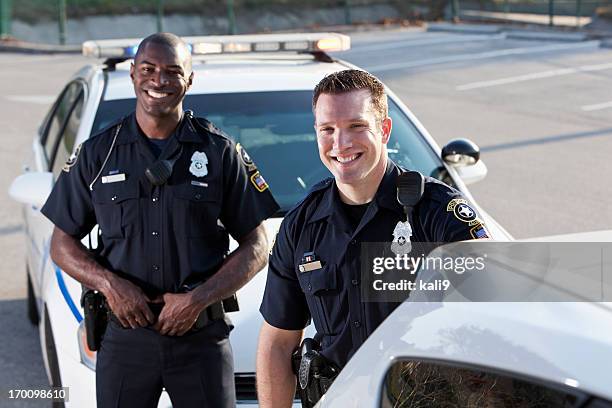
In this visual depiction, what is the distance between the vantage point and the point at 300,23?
28.1 meters

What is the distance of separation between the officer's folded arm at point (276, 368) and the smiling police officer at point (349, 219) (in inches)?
4.4

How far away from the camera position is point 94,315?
12.4ft

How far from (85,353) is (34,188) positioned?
1.01m

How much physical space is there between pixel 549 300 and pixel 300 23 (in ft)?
87.4

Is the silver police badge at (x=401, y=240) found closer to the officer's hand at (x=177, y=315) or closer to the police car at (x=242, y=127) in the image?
the officer's hand at (x=177, y=315)

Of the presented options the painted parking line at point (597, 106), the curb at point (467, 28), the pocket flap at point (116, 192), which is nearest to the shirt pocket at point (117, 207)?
the pocket flap at point (116, 192)

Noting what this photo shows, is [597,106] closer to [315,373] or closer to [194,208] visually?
[194,208]

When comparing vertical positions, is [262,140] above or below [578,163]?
above

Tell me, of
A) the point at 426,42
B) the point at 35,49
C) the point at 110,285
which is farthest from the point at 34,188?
the point at 35,49

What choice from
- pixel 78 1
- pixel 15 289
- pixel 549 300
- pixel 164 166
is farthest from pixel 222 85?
pixel 78 1

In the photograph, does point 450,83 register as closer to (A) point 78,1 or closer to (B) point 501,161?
(B) point 501,161

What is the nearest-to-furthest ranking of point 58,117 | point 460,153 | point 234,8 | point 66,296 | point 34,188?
point 66,296 → point 34,188 → point 460,153 → point 58,117 → point 234,8

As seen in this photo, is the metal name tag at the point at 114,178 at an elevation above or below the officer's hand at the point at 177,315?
above

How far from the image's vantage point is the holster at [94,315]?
3.78 metres
